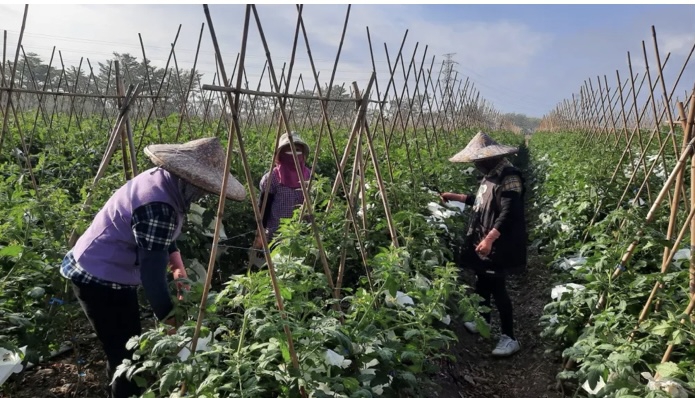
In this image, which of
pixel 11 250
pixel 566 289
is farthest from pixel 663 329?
pixel 11 250

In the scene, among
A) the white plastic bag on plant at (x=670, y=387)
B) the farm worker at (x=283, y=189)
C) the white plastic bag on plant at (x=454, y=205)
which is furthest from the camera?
the white plastic bag on plant at (x=454, y=205)

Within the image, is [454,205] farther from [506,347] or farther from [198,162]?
[198,162]

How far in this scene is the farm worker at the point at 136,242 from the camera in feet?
6.97

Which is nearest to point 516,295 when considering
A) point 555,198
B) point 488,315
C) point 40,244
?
point 488,315

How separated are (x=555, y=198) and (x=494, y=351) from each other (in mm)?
3722

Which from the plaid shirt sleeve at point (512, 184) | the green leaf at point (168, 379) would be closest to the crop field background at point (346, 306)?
the green leaf at point (168, 379)

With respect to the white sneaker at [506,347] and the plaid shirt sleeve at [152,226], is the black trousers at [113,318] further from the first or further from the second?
the white sneaker at [506,347]

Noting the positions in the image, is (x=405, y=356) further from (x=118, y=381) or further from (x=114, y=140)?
(x=114, y=140)

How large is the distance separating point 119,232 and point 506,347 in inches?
126

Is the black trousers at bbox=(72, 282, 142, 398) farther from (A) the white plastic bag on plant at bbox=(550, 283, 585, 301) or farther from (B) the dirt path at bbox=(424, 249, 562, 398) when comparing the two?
(A) the white plastic bag on plant at bbox=(550, 283, 585, 301)

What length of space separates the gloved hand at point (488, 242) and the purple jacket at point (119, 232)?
2.42 metres

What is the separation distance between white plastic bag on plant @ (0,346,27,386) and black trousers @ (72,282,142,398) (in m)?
0.37

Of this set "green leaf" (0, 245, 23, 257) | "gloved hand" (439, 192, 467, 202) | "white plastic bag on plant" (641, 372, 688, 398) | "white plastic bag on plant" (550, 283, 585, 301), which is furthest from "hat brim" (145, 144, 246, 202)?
"gloved hand" (439, 192, 467, 202)

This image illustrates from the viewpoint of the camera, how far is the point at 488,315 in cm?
428
